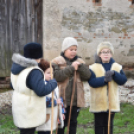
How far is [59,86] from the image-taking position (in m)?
3.34

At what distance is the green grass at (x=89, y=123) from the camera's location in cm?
421

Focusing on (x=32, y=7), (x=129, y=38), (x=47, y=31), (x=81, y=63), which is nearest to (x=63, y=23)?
(x=47, y=31)

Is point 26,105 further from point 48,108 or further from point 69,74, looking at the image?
point 69,74

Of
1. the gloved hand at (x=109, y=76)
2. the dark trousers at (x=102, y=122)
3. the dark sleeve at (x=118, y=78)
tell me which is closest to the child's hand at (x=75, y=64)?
the gloved hand at (x=109, y=76)

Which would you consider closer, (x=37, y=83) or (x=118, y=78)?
(x=37, y=83)

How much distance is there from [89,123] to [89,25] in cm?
248

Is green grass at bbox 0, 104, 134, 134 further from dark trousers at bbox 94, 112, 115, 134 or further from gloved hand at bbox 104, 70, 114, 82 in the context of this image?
gloved hand at bbox 104, 70, 114, 82

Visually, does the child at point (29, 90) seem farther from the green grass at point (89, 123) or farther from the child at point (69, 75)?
the green grass at point (89, 123)

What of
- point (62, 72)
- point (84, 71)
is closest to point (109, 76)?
point (84, 71)

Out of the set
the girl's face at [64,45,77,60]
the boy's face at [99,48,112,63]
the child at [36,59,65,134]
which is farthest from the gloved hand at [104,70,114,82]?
the child at [36,59,65,134]

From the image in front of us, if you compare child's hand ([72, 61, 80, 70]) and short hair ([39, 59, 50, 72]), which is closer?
short hair ([39, 59, 50, 72])

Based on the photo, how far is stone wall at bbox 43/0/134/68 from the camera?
5.93m

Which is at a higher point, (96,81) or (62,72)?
(62,72)

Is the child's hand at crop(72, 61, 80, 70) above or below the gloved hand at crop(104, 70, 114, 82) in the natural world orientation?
above
